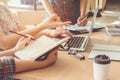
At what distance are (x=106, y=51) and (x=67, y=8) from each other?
2.69ft

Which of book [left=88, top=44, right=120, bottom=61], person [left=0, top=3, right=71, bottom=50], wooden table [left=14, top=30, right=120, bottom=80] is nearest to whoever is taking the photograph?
wooden table [left=14, top=30, right=120, bottom=80]

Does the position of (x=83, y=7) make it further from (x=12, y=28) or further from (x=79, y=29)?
(x=12, y=28)

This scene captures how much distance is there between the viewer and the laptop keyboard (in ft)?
4.89

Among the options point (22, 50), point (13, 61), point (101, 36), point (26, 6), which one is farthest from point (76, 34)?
point (26, 6)

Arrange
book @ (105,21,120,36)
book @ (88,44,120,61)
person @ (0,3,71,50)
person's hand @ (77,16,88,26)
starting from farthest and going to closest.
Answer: person's hand @ (77,16,88,26)
book @ (105,21,120,36)
person @ (0,3,71,50)
book @ (88,44,120,61)

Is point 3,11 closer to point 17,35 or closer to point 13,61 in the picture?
point 17,35

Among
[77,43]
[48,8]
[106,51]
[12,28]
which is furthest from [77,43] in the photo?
[48,8]

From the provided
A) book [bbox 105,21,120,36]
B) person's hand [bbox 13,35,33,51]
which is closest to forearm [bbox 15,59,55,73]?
person's hand [bbox 13,35,33,51]

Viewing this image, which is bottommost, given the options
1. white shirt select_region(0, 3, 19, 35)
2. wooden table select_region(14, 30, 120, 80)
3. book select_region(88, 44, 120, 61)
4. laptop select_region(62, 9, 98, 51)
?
wooden table select_region(14, 30, 120, 80)

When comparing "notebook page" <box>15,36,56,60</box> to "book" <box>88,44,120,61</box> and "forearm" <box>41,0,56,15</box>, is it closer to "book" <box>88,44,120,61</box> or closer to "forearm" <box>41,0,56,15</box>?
"book" <box>88,44,120,61</box>

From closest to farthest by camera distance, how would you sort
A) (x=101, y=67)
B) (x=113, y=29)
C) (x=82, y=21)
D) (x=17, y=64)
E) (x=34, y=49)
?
1. (x=101, y=67)
2. (x=17, y=64)
3. (x=34, y=49)
4. (x=113, y=29)
5. (x=82, y=21)

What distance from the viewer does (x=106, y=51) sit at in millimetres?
1433

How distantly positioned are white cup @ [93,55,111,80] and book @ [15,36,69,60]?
0.27m

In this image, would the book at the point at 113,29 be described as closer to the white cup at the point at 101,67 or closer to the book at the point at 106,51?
the book at the point at 106,51
